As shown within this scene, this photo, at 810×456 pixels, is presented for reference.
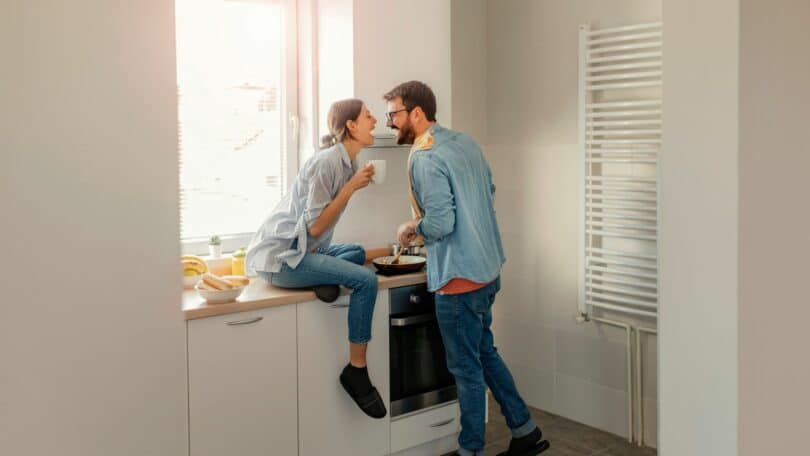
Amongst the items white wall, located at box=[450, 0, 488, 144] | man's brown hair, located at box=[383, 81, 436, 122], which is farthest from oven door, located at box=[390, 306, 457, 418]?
white wall, located at box=[450, 0, 488, 144]

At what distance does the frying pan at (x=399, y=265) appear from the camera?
3.78 metres

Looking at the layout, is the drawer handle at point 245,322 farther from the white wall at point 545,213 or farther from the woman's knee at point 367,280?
the white wall at point 545,213

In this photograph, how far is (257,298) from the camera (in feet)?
10.7

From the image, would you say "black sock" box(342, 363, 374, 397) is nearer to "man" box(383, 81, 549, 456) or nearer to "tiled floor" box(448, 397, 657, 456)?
"man" box(383, 81, 549, 456)

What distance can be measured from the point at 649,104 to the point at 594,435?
163 centimetres

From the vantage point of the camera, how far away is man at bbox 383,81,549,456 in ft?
11.3

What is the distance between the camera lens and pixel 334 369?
3.52 m

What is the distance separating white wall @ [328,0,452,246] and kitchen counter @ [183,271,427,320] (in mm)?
459
